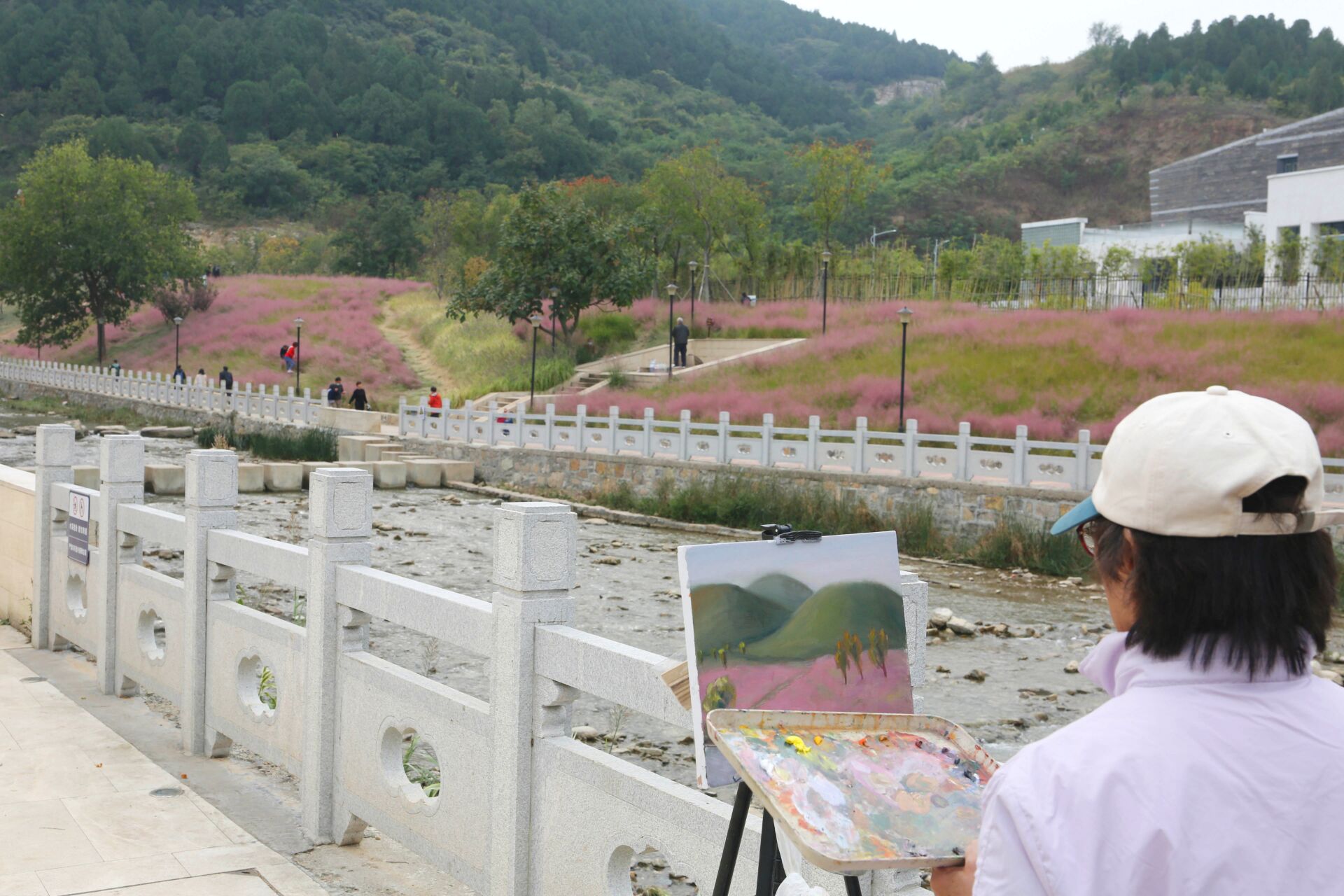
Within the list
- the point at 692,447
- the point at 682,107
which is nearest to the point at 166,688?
the point at 692,447

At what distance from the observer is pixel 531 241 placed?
4081 cm

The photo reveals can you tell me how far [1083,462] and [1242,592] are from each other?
17944 mm

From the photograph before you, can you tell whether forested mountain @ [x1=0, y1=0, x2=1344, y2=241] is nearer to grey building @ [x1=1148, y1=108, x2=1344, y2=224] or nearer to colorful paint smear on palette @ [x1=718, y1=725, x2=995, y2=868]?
grey building @ [x1=1148, y1=108, x2=1344, y2=224]

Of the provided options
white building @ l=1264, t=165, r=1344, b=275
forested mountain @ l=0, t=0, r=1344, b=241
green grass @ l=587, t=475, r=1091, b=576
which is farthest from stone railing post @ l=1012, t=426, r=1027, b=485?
forested mountain @ l=0, t=0, r=1344, b=241

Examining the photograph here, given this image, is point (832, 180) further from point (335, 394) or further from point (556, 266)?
point (335, 394)

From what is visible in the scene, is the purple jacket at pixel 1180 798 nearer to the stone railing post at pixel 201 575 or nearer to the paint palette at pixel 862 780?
the paint palette at pixel 862 780

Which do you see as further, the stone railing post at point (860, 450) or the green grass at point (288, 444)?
the green grass at point (288, 444)

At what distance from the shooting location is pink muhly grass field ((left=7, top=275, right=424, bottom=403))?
4681cm

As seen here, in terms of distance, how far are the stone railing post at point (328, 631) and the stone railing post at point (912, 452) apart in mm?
16079

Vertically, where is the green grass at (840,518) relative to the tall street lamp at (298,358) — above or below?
below

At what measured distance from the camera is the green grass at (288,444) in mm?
30375

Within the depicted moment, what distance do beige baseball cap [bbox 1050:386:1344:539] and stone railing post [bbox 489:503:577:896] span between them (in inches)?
101

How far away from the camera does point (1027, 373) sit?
2734cm

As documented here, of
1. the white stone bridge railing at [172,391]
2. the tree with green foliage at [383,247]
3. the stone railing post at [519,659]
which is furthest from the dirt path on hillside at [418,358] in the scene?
the stone railing post at [519,659]
